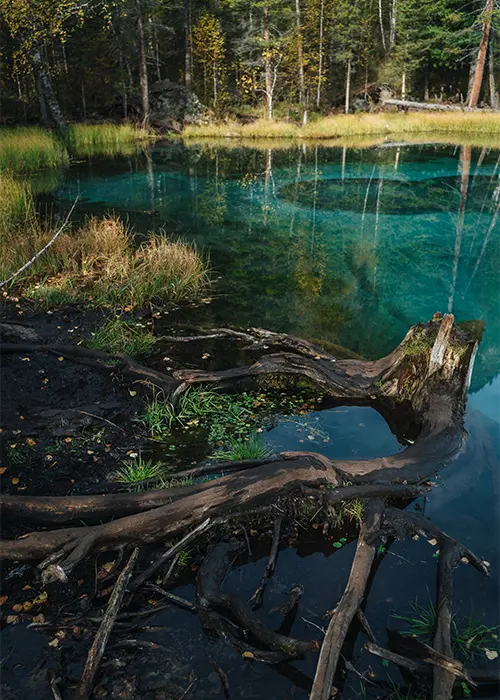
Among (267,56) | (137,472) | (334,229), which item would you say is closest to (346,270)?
(334,229)

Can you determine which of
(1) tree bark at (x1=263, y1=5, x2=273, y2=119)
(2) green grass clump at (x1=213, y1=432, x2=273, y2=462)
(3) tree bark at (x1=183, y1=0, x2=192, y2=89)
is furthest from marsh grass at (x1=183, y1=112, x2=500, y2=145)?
(2) green grass clump at (x1=213, y1=432, x2=273, y2=462)

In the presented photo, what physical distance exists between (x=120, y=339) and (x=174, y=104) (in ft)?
109

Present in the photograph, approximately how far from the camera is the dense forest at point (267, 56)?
33031 mm

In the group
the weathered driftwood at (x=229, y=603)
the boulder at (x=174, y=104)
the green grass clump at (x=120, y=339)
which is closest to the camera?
the weathered driftwood at (x=229, y=603)

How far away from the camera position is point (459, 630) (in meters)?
3.06

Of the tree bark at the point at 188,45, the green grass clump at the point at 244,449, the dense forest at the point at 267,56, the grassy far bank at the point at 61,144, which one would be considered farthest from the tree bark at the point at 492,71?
the green grass clump at the point at 244,449

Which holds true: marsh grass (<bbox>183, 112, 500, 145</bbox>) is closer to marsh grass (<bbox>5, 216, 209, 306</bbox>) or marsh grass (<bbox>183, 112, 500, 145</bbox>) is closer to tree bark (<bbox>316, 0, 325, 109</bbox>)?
tree bark (<bbox>316, 0, 325, 109</bbox>)

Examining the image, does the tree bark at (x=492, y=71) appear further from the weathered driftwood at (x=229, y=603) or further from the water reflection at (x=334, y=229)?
the weathered driftwood at (x=229, y=603)

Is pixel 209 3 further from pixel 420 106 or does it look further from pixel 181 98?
pixel 420 106

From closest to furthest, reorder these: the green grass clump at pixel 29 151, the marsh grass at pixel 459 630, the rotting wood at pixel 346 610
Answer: the rotting wood at pixel 346 610 → the marsh grass at pixel 459 630 → the green grass clump at pixel 29 151

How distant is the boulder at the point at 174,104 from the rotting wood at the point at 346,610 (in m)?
34.5

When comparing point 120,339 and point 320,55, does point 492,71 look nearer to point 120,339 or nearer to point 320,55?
point 320,55

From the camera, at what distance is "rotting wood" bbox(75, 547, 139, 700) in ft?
8.11

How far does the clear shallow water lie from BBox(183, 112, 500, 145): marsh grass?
19.6 feet
